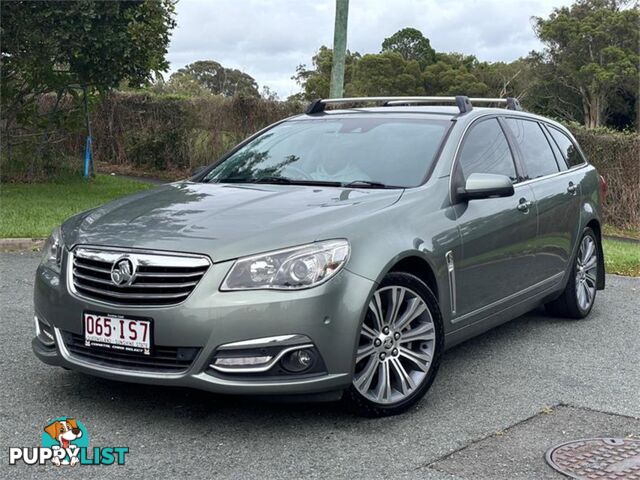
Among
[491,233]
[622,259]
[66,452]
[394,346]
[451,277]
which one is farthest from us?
[622,259]

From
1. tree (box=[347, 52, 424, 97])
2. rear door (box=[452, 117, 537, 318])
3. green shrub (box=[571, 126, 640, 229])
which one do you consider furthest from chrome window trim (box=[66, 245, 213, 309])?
tree (box=[347, 52, 424, 97])

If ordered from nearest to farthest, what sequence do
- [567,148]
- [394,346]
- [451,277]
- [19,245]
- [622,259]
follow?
[394,346] < [451,277] < [567,148] < [19,245] < [622,259]

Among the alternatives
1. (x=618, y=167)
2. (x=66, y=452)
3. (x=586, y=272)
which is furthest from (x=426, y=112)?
(x=618, y=167)

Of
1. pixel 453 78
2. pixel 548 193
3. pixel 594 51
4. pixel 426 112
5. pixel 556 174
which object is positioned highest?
pixel 594 51

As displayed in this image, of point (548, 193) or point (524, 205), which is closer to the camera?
point (524, 205)

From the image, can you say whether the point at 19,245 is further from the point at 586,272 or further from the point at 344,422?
the point at 344,422

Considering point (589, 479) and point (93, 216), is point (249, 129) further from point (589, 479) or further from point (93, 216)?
point (589, 479)

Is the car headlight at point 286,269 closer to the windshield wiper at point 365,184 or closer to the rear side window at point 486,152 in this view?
the windshield wiper at point 365,184

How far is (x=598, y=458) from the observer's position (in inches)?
152

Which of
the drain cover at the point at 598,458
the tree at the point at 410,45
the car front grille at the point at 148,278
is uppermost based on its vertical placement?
the tree at the point at 410,45

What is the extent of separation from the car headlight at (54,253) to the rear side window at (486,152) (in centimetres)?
234

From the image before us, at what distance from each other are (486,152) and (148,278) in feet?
8.56

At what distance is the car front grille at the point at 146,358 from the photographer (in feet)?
12.9

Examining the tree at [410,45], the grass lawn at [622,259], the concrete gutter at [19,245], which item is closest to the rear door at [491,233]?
the grass lawn at [622,259]
